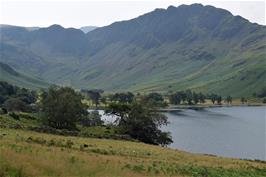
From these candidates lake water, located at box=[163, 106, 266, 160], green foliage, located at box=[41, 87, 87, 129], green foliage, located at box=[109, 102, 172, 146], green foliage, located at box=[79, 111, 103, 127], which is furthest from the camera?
→ lake water, located at box=[163, 106, 266, 160]

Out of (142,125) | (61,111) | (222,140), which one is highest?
(61,111)

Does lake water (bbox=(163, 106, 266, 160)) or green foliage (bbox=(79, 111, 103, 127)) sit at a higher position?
green foliage (bbox=(79, 111, 103, 127))

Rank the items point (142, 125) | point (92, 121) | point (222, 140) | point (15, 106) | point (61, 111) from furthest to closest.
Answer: point (15, 106) < point (222, 140) < point (92, 121) < point (142, 125) < point (61, 111)

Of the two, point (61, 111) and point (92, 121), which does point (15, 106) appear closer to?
point (92, 121)

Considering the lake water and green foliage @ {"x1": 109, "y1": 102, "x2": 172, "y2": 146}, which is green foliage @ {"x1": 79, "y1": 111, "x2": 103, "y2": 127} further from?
the lake water

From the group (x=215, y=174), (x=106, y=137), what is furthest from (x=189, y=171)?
(x=106, y=137)

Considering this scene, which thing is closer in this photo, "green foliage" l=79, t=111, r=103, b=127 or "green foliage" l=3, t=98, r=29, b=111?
"green foliage" l=79, t=111, r=103, b=127

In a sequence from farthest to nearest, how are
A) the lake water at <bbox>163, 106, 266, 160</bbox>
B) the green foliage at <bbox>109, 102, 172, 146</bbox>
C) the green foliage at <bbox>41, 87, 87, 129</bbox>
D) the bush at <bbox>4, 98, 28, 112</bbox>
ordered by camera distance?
1. the bush at <bbox>4, 98, 28, 112</bbox>
2. the lake water at <bbox>163, 106, 266, 160</bbox>
3. the green foliage at <bbox>109, 102, 172, 146</bbox>
4. the green foliage at <bbox>41, 87, 87, 129</bbox>

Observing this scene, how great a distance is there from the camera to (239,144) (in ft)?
488

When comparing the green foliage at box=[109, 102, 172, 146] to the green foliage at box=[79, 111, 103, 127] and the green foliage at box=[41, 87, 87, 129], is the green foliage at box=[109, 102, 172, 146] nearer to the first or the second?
the green foliage at box=[79, 111, 103, 127]

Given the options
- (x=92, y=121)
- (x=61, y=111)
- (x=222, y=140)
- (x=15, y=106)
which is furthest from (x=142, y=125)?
(x=15, y=106)

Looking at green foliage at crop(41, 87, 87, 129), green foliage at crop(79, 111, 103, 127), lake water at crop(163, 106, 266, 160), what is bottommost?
lake water at crop(163, 106, 266, 160)

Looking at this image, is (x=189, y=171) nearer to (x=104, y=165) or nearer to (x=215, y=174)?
(x=215, y=174)

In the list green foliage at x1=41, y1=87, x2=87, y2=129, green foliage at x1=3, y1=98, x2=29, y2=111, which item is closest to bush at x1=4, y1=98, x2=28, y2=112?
green foliage at x1=3, y1=98, x2=29, y2=111
